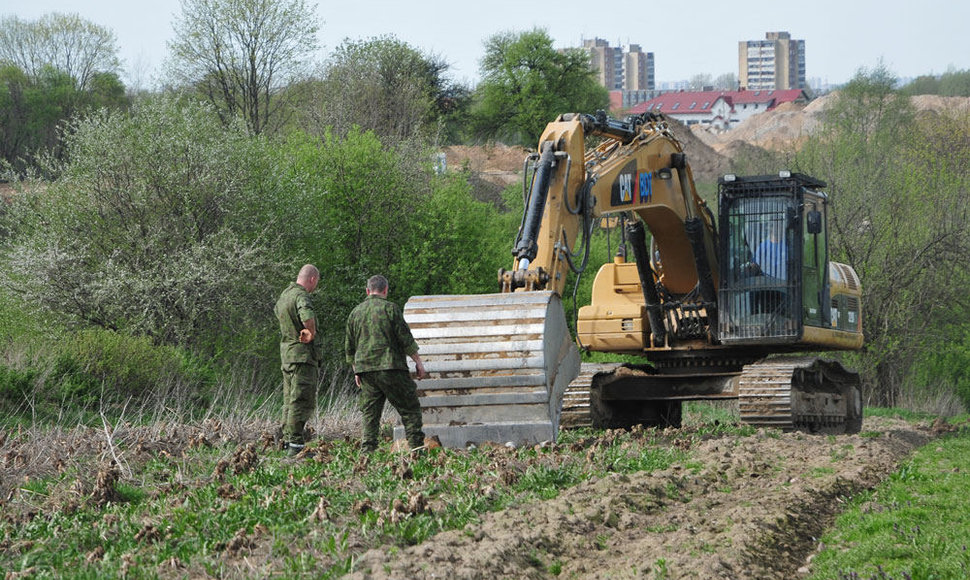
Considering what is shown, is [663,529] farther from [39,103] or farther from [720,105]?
[720,105]

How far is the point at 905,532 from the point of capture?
27.1ft

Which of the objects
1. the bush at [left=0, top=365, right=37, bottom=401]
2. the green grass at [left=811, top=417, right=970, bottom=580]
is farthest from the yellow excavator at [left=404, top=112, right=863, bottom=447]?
the bush at [left=0, top=365, right=37, bottom=401]

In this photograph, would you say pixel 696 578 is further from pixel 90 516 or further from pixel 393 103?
pixel 393 103

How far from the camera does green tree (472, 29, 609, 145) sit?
68062mm

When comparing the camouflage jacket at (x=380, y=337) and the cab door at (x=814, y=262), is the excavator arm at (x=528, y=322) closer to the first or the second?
the camouflage jacket at (x=380, y=337)

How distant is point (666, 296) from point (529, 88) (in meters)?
52.6

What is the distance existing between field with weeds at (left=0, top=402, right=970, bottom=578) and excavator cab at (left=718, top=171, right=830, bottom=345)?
9.31ft

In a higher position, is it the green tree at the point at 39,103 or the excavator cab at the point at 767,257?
the green tree at the point at 39,103

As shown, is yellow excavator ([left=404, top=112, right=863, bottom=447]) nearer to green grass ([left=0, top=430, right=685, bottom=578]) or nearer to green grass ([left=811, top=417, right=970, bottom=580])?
green grass ([left=0, top=430, right=685, bottom=578])

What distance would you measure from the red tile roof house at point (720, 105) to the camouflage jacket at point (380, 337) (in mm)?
156219

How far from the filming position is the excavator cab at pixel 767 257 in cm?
1544

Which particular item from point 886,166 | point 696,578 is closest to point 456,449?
point 696,578

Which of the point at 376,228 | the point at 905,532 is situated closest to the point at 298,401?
the point at 905,532

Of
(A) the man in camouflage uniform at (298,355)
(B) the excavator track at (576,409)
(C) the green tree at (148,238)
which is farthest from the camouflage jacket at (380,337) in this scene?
(C) the green tree at (148,238)
